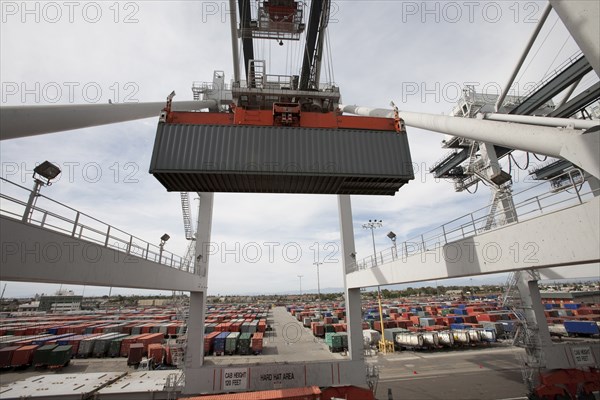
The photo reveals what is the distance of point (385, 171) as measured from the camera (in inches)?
392

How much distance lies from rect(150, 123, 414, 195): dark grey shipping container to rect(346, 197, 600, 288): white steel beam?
3.17 metres

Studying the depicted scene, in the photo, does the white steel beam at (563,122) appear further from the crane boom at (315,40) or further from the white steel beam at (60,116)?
the white steel beam at (60,116)

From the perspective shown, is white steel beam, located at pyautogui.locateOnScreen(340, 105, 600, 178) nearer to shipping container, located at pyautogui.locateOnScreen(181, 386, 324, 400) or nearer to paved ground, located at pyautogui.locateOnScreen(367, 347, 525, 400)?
shipping container, located at pyautogui.locateOnScreen(181, 386, 324, 400)

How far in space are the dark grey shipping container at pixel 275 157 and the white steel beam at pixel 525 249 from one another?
3.17 m

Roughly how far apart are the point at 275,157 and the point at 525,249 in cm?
761

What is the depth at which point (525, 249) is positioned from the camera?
24.9ft

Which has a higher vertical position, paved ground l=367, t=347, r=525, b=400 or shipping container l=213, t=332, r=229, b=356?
shipping container l=213, t=332, r=229, b=356

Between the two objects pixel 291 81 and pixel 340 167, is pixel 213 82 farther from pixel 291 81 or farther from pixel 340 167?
pixel 340 167

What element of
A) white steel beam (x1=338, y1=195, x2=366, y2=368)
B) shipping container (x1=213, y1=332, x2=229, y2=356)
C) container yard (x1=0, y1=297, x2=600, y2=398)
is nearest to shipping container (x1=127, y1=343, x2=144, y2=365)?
container yard (x1=0, y1=297, x2=600, y2=398)

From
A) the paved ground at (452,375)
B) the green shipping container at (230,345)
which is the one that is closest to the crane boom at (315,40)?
the paved ground at (452,375)

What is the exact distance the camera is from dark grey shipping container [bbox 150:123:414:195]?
30.9 feet

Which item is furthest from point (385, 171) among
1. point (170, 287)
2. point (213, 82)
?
point (213, 82)

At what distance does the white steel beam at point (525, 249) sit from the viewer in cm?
599

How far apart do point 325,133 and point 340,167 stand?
1.48 m
